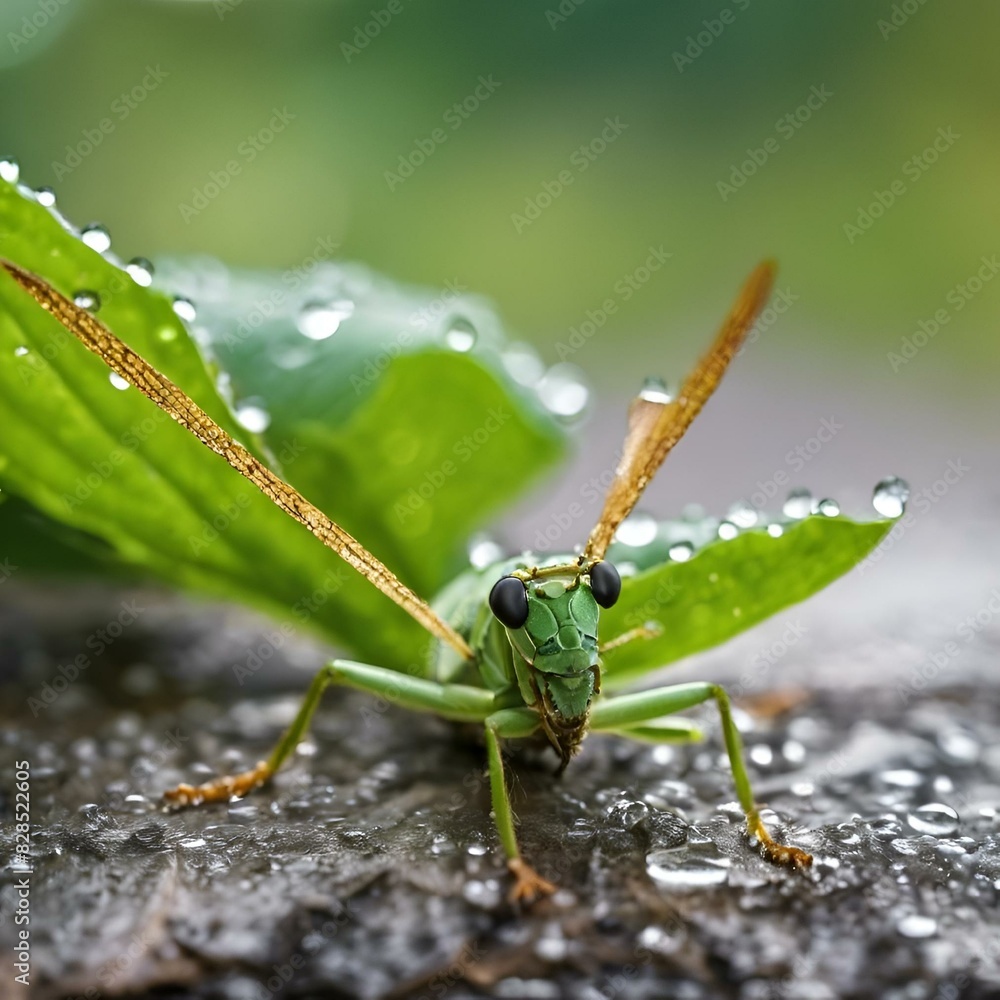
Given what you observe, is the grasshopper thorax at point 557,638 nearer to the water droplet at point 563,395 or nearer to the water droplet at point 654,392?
the water droplet at point 654,392

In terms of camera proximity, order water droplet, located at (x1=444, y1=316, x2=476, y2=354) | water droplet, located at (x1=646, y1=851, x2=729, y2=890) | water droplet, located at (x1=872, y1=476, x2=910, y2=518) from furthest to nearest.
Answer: water droplet, located at (x1=444, y1=316, x2=476, y2=354) < water droplet, located at (x1=872, y1=476, x2=910, y2=518) < water droplet, located at (x1=646, y1=851, x2=729, y2=890)

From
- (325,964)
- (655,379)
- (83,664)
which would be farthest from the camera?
(83,664)

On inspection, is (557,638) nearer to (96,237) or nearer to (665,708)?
(665,708)

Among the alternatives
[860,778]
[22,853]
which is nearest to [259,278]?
[22,853]

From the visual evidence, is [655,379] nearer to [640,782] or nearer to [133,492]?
[640,782]

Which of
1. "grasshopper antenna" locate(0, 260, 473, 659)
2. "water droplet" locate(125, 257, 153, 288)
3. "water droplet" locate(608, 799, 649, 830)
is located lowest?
"water droplet" locate(608, 799, 649, 830)

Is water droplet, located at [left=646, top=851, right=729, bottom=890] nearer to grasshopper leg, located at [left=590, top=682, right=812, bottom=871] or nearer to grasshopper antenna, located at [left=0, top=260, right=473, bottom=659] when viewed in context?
grasshopper leg, located at [left=590, top=682, right=812, bottom=871]

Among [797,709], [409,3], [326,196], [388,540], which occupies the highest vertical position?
[409,3]

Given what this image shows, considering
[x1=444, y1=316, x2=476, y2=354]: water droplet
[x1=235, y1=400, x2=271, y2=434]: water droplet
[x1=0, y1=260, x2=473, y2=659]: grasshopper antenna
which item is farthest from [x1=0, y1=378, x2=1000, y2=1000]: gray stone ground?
[x1=444, y1=316, x2=476, y2=354]: water droplet
